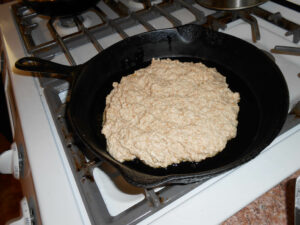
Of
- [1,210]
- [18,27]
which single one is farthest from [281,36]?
[1,210]

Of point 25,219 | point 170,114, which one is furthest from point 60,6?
point 25,219

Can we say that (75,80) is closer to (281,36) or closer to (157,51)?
(157,51)

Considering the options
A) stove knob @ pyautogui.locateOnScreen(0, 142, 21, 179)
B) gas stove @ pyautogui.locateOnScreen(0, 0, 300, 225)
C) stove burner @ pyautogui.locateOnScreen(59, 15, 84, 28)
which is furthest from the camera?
stove burner @ pyautogui.locateOnScreen(59, 15, 84, 28)

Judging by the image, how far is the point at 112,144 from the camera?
788mm

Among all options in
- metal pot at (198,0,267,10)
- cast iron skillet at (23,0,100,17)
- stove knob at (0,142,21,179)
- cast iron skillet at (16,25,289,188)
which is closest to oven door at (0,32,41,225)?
stove knob at (0,142,21,179)

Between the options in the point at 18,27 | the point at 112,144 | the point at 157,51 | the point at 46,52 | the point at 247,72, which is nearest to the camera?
the point at 112,144

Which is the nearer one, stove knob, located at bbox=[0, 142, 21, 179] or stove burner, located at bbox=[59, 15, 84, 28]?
stove knob, located at bbox=[0, 142, 21, 179]

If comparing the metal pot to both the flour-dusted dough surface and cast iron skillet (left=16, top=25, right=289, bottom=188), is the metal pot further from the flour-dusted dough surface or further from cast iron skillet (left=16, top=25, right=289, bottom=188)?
the flour-dusted dough surface

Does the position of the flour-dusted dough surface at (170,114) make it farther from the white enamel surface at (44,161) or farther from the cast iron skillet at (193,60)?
the white enamel surface at (44,161)

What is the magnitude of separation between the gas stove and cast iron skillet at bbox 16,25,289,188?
0.06 m

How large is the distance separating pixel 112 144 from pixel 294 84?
0.71 meters

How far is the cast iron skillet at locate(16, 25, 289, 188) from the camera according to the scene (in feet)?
2.29

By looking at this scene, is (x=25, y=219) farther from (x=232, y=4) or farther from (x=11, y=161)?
(x=232, y=4)

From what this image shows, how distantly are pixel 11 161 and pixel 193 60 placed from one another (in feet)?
2.72
